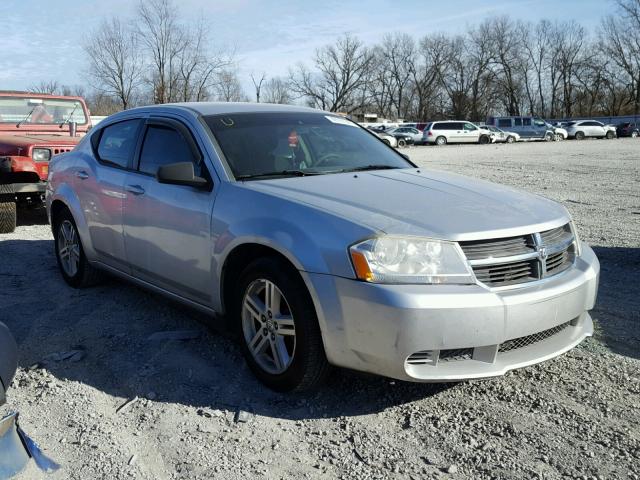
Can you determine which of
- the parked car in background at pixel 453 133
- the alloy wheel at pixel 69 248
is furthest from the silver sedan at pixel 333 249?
the parked car in background at pixel 453 133

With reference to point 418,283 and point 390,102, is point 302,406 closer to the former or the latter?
point 418,283

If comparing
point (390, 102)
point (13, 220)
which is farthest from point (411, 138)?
point (390, 102)

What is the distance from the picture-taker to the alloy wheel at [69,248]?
5430 millimetres

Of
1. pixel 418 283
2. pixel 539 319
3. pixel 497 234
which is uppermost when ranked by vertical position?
pixel 497 234

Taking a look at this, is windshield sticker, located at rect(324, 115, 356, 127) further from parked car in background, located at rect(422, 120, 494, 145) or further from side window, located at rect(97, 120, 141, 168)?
parked car in background, located at rect(422, 120, 494, 145)

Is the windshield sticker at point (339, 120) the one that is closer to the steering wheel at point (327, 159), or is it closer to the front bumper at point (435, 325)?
the steering wheel at point (327, 159)

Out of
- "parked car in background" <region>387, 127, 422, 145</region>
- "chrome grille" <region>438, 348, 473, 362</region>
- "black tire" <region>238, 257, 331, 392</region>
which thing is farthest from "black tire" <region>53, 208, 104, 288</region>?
"parked car in background" <region>387, 127, 422, 145</region>

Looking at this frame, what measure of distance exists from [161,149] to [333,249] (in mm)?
1980

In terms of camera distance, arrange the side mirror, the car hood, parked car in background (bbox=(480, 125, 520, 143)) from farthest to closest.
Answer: parked car in background (bbox=(480, 125, 520, 143))
the side mirror
the car hood

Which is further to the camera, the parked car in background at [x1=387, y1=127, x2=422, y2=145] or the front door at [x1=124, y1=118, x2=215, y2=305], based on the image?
the parked car in background at [x1=387, y1=127, x2=422, y2=145]

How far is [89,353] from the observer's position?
3988 millimetres

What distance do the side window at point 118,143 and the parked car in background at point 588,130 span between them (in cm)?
5295

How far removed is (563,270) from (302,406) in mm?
1606

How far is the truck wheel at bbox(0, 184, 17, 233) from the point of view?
789cm
